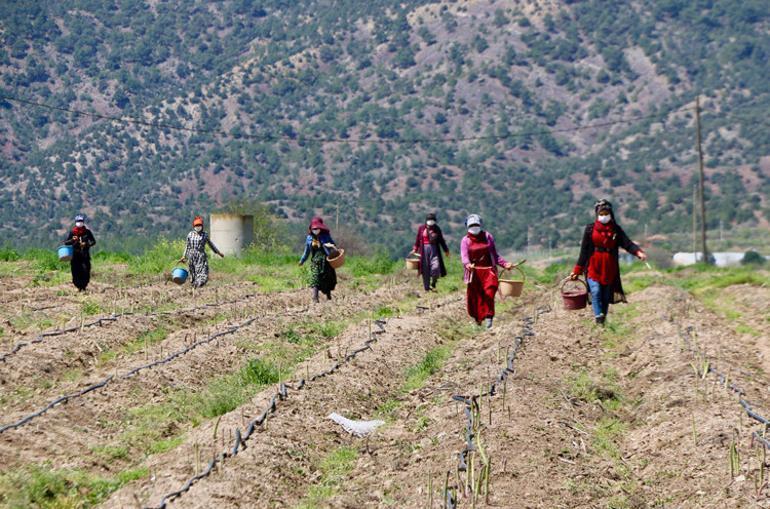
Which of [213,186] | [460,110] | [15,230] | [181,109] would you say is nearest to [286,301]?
[15,230]

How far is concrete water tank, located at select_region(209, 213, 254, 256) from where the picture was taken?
37.2 metres

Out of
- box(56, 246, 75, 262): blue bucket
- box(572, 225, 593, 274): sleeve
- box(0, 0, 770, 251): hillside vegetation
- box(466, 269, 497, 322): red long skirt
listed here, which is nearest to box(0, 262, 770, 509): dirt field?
box(466, 269, 497, 322): red long skirt

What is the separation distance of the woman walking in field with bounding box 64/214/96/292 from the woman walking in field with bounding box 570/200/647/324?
8.49m

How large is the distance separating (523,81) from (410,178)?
2798 centimetres

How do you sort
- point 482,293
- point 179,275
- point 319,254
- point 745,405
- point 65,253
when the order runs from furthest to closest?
point 179,275 → point 65,253 → point 319,254 → point 482,293 → point 745,405

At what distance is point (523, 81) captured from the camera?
116812mm

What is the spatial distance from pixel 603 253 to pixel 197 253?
7929 millimetres

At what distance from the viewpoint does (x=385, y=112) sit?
108500 mm

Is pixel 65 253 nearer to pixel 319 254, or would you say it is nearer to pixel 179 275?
pixel 179 275

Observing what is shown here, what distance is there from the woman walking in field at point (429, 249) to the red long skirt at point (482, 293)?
17.4ft

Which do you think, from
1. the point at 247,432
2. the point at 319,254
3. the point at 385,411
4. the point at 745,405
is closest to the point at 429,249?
the point at 319,254

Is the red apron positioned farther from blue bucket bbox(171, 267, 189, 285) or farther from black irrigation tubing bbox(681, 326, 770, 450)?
blue bucket bbox(171, 267, 189, 285)

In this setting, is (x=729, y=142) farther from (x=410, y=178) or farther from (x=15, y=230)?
(x=15, y=230)

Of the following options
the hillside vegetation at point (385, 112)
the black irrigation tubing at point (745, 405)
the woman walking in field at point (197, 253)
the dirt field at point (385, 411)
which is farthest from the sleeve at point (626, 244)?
the hillside vegetation at point (385, 112)
